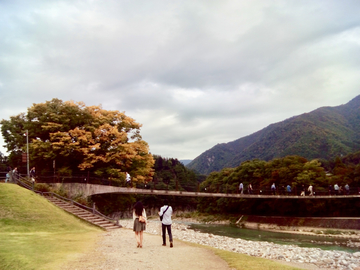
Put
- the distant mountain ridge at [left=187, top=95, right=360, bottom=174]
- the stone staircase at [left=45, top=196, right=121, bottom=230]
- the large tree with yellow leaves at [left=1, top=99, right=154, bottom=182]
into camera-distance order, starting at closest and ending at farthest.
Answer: the stone staircase at [left=45, top=196, right=121, bottom=230] < the large tree with yellow leaves at [left=1, top=99, right=154, bottom=182] < the distant mountain ridge at [left=187, top=95, right=360, bottom=174]

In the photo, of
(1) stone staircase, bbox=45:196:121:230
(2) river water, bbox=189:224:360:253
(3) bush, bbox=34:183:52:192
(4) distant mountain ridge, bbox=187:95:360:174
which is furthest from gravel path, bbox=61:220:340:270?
(4) distant mountain ridge, bbox=187:95:360:174

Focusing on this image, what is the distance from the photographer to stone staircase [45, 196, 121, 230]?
55.3ft

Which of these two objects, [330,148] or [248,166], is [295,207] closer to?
[248,166]

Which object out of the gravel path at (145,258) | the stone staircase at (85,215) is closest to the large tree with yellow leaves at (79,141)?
the stone staircase at (85,215)

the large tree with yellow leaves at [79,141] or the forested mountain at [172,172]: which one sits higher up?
the large tree with yellow leaves at [79,141]

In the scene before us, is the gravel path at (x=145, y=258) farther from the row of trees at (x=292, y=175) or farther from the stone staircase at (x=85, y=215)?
the row of trees at (x=292, y=175)

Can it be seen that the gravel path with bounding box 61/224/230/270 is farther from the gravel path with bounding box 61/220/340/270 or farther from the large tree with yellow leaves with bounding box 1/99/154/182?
the large tree with yellow leaves with bounding box 1/99/154/182

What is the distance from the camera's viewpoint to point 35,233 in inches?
521

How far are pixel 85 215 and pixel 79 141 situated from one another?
1025 centimetres

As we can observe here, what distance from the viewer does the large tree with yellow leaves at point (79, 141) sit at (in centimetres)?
2639

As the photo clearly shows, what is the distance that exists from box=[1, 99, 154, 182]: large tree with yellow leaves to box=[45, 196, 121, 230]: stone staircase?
6942mm

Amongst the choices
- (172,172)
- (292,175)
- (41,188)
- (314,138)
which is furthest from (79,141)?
(314,138)

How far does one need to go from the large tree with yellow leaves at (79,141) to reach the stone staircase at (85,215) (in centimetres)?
694

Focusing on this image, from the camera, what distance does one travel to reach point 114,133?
27.7 meters
